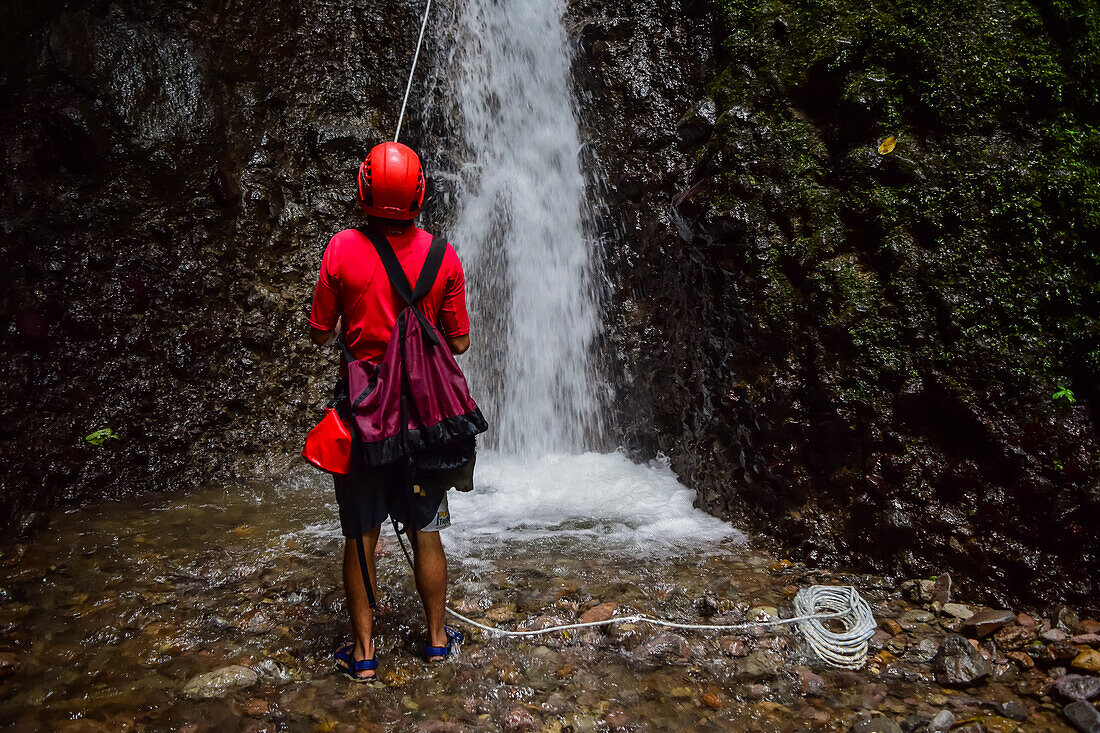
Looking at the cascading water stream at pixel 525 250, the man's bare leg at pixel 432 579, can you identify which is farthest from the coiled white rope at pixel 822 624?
the cascading water stream at pixel 525 250

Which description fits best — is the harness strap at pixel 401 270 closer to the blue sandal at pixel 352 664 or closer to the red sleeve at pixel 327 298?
the red sleeve at pixel 327 298

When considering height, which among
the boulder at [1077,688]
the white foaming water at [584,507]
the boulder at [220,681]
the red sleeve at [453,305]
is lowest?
the boulder at [220,681]

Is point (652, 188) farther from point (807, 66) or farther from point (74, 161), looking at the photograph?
point (74, 161)

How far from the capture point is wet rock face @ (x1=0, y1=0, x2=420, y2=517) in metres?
4.79

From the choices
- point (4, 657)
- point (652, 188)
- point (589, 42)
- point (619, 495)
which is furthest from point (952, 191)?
point (4, 657)

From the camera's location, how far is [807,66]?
4.20 meters

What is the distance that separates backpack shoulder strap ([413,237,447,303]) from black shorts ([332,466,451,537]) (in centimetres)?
72

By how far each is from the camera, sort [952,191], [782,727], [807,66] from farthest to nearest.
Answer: [807,66] → [952,191] → [782,727]

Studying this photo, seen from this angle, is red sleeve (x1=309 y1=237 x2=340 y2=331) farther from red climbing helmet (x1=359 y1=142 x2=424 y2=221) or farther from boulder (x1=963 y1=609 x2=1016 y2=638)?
boulder (x1=963 y1=609 x2=1016 y2=638)

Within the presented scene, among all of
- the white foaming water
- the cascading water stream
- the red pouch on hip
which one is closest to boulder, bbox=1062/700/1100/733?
the white foaming water

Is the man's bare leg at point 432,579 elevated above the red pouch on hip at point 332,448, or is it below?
below

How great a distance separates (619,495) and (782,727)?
2648 millimetres

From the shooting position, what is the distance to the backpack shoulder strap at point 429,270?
2.40 meters

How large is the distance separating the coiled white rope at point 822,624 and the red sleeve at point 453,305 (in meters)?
1.32
